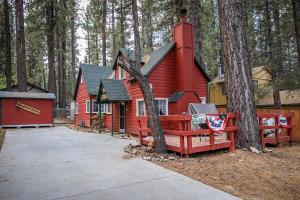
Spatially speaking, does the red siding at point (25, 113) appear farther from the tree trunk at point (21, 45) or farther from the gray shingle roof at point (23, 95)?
the tree trunk at point (21, 45)

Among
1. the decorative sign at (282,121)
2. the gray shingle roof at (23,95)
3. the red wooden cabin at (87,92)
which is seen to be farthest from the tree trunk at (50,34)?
the decorative sign at (282,121)

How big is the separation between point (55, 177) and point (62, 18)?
21.8 metres

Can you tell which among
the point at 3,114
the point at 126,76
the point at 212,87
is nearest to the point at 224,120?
the point at 126,76

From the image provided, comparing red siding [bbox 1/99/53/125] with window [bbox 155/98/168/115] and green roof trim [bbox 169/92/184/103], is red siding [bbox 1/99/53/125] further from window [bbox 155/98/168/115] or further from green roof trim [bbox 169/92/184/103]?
green roof trim [bbox 169/92/184/103]

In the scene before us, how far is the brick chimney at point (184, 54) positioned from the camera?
1434 centimetres

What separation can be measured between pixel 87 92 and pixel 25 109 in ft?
15.7

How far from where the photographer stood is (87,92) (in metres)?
20.3

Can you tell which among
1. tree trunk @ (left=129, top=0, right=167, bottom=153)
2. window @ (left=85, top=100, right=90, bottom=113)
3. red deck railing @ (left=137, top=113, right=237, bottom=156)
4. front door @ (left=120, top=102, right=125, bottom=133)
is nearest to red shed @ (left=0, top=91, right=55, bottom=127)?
window @ (left=85, top=100, right=90, bottom=113)

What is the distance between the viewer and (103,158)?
7375 mm

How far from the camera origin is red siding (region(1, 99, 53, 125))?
18812 mm

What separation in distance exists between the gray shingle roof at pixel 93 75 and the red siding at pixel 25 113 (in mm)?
3468

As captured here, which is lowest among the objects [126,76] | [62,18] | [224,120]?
[224,120]

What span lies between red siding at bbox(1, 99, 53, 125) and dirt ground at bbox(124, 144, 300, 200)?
14.6 m

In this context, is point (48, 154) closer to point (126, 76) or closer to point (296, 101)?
point (126, 76)
